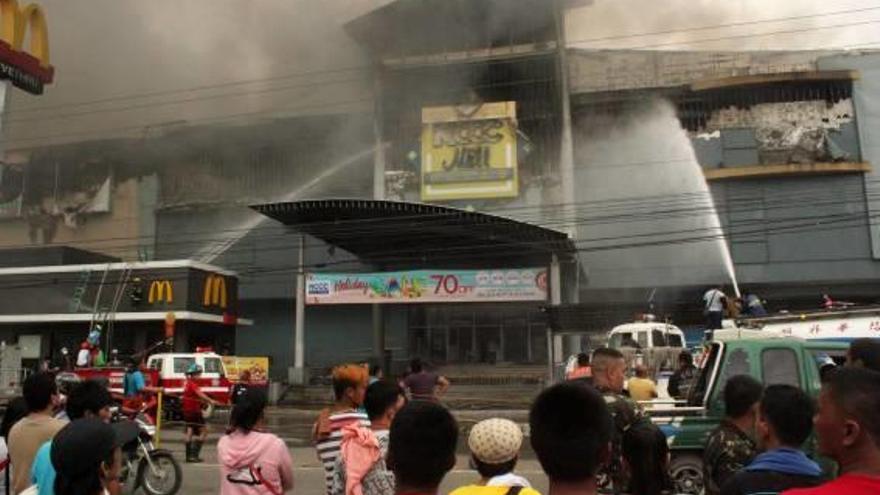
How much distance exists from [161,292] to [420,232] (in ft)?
35.5

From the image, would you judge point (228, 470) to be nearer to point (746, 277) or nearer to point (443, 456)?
point (443, 456)

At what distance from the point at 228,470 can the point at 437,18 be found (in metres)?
33.7

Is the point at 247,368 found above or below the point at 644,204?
below

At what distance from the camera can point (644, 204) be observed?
1339 inches

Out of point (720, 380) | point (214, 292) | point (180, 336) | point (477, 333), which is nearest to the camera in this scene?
point (720, 380)

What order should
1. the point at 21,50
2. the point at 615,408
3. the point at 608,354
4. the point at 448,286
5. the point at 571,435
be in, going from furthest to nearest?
the point at 448,286 → the point at 21,50 → the point at 608,354 → the point at 615,408 → the point at 571,435

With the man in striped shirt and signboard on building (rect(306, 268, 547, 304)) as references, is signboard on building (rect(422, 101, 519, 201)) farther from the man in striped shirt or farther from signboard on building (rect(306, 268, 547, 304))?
the man in striped shirt

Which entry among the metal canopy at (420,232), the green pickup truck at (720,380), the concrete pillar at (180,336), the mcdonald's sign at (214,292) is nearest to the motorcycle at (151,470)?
the green pickup truck at (720,380)

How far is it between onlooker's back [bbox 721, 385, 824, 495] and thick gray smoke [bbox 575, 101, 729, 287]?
30908mm

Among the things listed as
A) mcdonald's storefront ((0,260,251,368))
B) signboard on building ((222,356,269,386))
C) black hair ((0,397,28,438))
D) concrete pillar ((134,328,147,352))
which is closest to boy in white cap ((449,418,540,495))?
black hair ((0,397,28,438))

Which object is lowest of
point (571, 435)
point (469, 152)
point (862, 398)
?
point (571, 435)

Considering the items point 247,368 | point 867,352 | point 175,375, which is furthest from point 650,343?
point 247,368

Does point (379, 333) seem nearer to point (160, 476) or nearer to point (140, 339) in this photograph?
point (140, 339)

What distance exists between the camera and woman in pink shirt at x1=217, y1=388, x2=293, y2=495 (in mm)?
4086
